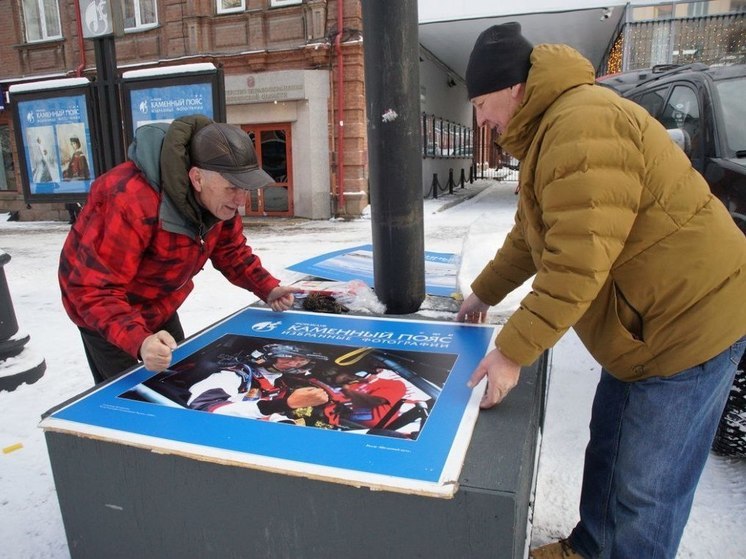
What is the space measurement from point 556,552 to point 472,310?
0.89 m

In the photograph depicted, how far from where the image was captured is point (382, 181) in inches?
103

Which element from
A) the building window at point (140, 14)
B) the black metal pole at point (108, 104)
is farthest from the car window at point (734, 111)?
the building window at point (140, 14)

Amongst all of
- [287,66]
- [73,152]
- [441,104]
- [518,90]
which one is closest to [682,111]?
[518,90]

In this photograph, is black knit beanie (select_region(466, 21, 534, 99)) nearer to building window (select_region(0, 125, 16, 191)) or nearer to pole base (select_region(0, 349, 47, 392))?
pole base (select_region(0, 349, 47, 392))

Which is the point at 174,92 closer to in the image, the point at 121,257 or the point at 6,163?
the point at 121,257

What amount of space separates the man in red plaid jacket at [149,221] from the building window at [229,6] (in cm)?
1217

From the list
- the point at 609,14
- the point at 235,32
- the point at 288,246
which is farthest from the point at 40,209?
the point at 609,14

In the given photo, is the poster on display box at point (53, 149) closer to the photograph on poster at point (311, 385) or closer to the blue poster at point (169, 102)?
the blue poster at point (169, 102)

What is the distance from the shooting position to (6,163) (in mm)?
15258

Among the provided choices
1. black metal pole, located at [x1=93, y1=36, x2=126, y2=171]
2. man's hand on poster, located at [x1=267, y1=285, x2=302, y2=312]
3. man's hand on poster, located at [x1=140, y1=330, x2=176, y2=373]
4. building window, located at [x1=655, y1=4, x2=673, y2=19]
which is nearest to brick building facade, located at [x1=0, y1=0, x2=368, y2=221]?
building window, located at [x1=655, y1=4, x2=673, y2=19]

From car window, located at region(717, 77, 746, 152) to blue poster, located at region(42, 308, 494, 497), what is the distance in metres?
2.75

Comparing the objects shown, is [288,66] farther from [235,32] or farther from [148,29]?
[148,29]

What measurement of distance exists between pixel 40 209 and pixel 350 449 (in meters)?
Result: 15.6

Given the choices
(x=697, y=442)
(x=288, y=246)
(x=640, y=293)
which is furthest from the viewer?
(x=288, y=246)
